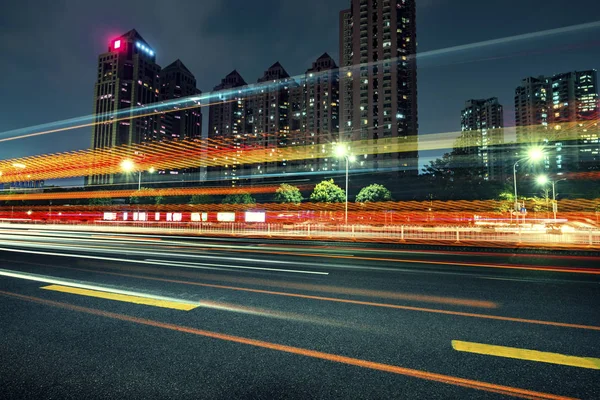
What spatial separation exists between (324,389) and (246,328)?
193 cm

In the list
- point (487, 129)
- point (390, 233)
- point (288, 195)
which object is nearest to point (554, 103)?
point (487, 129)

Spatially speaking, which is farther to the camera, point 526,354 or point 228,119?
point 228,119

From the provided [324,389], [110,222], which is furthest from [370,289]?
[110,222]

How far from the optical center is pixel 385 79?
98.7 metres

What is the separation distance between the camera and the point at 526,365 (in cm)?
335

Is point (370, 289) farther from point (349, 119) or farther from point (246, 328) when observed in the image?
point (349, 119)

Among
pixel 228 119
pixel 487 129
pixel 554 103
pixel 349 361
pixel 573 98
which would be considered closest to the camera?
pixel 349 361

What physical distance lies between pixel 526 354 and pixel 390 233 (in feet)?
68.7

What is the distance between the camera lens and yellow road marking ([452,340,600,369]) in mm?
3385

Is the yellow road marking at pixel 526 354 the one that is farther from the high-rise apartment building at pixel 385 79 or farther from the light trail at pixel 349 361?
the high-rise apartment building at pixel 385 79

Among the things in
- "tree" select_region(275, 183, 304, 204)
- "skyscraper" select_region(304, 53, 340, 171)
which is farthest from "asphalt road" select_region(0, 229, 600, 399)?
"skyscraper" select_region(304, 53, 340, 171)

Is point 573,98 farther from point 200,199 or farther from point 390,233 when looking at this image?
point 390,233

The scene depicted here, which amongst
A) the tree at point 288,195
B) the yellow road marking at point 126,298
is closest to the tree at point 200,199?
the tree at point 288,195

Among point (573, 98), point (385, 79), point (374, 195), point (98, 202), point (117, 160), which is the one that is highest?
point (573, 98)
